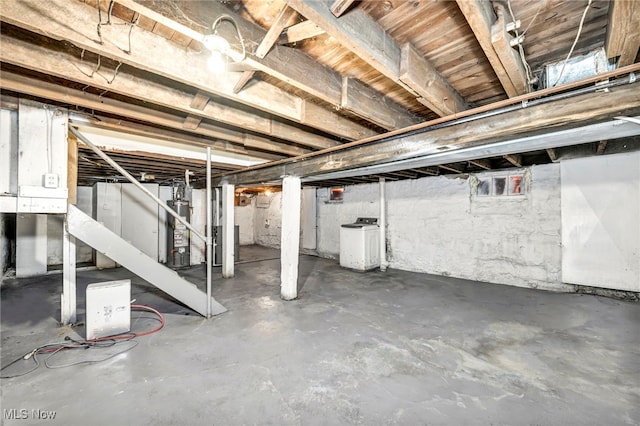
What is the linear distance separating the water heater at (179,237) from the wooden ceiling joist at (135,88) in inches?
149

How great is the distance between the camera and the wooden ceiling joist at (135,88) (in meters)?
1.32

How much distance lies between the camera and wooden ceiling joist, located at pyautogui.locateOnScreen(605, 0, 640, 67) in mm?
931

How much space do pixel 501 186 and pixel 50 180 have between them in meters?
5.68

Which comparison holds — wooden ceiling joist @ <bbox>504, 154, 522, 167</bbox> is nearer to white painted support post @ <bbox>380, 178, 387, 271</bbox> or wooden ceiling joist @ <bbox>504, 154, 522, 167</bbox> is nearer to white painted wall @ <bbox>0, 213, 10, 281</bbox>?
white painted support post @ <bbox>380, 178, 387, 271</bbox>

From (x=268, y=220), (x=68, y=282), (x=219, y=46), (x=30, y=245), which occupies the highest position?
(x=219, y=46)

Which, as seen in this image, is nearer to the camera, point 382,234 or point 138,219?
point 382,234

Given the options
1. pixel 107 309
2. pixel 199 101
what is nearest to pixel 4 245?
pixel 107 309

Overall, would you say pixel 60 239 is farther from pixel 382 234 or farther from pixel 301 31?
pixel 301 31

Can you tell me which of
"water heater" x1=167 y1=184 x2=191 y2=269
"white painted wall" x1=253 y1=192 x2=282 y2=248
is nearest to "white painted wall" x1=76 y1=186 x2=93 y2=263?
"water heater" x1=167 y1=184 x2=191 y2=269

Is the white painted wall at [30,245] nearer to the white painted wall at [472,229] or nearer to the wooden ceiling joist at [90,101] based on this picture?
the wooden ceiling joist at [90,101]

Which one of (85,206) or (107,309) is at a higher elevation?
(85,206)

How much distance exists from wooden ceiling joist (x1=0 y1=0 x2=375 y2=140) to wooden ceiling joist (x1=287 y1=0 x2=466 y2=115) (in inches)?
31.5

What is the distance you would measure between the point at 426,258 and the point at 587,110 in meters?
4.05

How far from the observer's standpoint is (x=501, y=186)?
440cm
